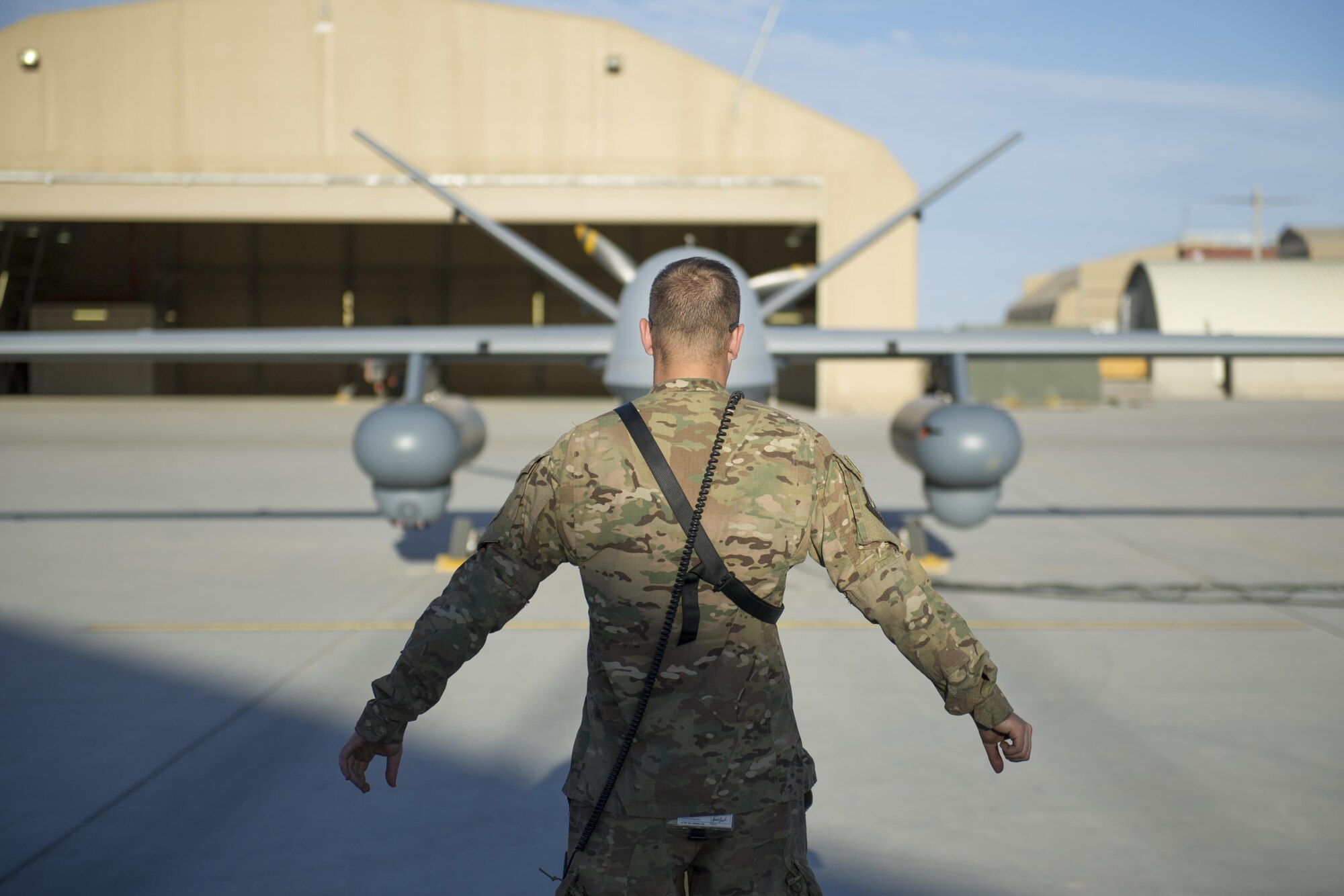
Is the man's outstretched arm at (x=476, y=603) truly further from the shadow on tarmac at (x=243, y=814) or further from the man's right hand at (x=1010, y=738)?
the shadow on tarmac at (x=243, y=814)

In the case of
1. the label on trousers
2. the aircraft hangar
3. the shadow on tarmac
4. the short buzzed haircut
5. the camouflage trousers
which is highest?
the aircraft hangar

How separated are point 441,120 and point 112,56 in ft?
28.5

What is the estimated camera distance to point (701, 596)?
7.13ft

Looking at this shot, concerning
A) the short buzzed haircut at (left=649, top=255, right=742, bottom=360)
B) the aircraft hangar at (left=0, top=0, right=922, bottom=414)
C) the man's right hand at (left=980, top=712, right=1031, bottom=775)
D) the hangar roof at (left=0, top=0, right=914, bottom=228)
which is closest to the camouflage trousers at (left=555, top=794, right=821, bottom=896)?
the man's right hand at (left=980, top=712, right=1031, bottom=775)

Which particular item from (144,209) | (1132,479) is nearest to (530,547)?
(1132,479)

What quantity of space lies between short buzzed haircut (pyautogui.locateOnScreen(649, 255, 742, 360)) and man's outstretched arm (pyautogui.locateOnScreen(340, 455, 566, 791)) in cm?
39

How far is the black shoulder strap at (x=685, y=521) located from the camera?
212 cm

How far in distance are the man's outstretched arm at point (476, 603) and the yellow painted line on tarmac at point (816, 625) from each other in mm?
4526

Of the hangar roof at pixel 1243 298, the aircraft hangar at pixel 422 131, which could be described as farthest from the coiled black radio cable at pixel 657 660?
the hangar roof at pixel 1243 298

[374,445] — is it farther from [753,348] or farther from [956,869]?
[956,869]

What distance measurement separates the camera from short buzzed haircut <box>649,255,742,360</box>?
2.23 meters

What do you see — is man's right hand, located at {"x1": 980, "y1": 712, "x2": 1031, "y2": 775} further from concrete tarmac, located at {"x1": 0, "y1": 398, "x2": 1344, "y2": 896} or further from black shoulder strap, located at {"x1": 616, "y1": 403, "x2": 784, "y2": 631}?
concrete tarmac, located at {"x1": 0, "y1": 398, "x2": 1344, "y2": 896}

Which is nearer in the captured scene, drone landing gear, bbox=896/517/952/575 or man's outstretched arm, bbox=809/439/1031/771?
man's outstretched arm, bbox=809/439/1031/771

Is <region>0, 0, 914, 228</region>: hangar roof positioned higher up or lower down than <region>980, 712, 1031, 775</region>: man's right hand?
higher up
